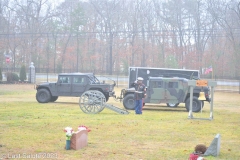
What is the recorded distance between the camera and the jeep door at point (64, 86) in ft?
76.6

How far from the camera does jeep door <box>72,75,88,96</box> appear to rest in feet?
76.2

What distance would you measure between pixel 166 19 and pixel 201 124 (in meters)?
44.9

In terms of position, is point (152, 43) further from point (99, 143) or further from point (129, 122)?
point (99, 143)

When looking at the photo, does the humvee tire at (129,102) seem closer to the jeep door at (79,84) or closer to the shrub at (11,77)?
the jeep door at (79,84)

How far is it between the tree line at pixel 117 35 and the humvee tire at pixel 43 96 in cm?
3120

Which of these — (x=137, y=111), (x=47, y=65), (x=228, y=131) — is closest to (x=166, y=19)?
(x=47, y=65)

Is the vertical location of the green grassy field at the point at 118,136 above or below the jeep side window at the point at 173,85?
below

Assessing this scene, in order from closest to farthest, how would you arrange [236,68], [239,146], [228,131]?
[239,146]
[228,131]
[236,68]

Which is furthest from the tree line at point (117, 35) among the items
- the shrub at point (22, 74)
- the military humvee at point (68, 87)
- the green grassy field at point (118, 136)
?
the green grassy field at point (118, 136)

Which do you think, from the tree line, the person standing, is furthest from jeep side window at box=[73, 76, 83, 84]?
the tree line

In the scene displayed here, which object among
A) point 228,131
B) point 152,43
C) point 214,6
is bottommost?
point 228,131

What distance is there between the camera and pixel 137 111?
59.1 ft

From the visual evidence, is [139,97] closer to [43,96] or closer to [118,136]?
[118,136]

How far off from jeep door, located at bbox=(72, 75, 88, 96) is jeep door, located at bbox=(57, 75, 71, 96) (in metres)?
0.26
